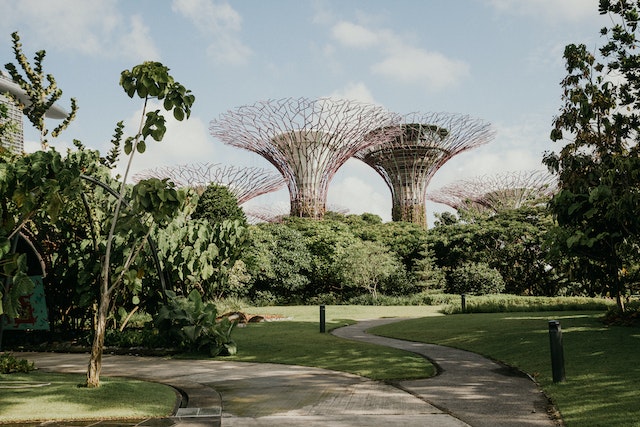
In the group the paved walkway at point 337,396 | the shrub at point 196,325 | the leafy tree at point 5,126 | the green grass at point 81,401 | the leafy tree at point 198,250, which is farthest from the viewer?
the leafy tree at point 198,250

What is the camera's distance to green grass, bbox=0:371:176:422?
526cm

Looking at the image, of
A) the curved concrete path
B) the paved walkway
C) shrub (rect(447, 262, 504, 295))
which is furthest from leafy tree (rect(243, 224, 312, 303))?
the curved concrete path

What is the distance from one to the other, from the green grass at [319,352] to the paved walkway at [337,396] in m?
0.40

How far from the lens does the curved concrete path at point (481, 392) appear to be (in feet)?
16.9

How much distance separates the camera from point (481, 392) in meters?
6.30

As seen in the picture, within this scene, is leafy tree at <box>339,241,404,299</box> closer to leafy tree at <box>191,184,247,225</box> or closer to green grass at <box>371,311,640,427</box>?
leafy tree at <box>191,184,247,225</box>

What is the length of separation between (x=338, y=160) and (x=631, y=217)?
26218 millimetres

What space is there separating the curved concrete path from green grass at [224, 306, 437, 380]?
0.50 metres

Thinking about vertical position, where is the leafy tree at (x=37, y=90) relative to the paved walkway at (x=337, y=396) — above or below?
above

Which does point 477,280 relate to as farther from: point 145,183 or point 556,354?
point 145,183

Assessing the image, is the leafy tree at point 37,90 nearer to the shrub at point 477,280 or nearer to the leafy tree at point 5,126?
the leafy tree at point 5,126

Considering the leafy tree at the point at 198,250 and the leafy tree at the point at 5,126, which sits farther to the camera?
the leafy tree at the point at 198,250

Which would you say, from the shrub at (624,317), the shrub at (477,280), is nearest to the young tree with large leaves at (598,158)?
the shrub at (624,317)

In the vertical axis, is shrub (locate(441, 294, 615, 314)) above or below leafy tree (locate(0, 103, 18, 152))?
below
